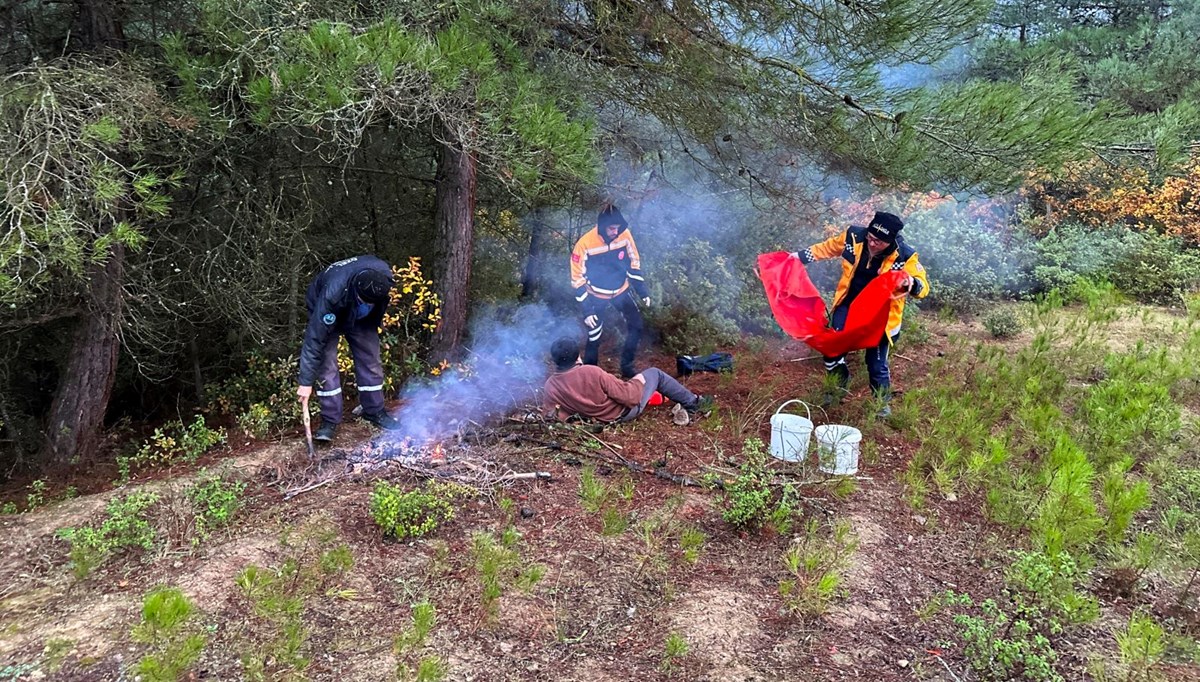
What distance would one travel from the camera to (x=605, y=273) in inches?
229

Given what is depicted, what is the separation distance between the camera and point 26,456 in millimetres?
5762

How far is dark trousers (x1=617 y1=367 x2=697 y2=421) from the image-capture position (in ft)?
16.5

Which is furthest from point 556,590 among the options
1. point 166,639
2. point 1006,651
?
point 1006,651

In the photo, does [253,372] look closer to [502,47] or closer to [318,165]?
[318,165]

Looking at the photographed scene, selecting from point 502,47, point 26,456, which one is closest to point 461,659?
point 502,47

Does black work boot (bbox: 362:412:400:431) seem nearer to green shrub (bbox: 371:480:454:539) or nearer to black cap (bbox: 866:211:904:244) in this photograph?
green shrub (bbox: 371:480:454:539)

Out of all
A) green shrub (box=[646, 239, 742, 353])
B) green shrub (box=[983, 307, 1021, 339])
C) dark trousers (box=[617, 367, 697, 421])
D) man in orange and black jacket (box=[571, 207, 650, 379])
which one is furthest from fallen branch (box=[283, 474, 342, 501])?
green shrub (box=[983, 307, 1021, 339])

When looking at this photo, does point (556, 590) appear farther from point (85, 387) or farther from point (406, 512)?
point (85, 387)

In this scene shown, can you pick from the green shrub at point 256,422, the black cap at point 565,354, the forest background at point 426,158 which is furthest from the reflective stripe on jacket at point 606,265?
the green shrub at point 256,422

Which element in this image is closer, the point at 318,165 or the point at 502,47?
the point at 502,47

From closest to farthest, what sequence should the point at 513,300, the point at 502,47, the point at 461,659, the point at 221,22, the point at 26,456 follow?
the point at 461,659
the point at 221,22
the point at 502,47
the point at 26,456
the point at 513,300

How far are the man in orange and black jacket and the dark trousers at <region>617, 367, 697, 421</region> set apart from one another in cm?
91

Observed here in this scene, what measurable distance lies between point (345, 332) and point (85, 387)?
1.91 m

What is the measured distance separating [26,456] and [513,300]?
4.36 m
